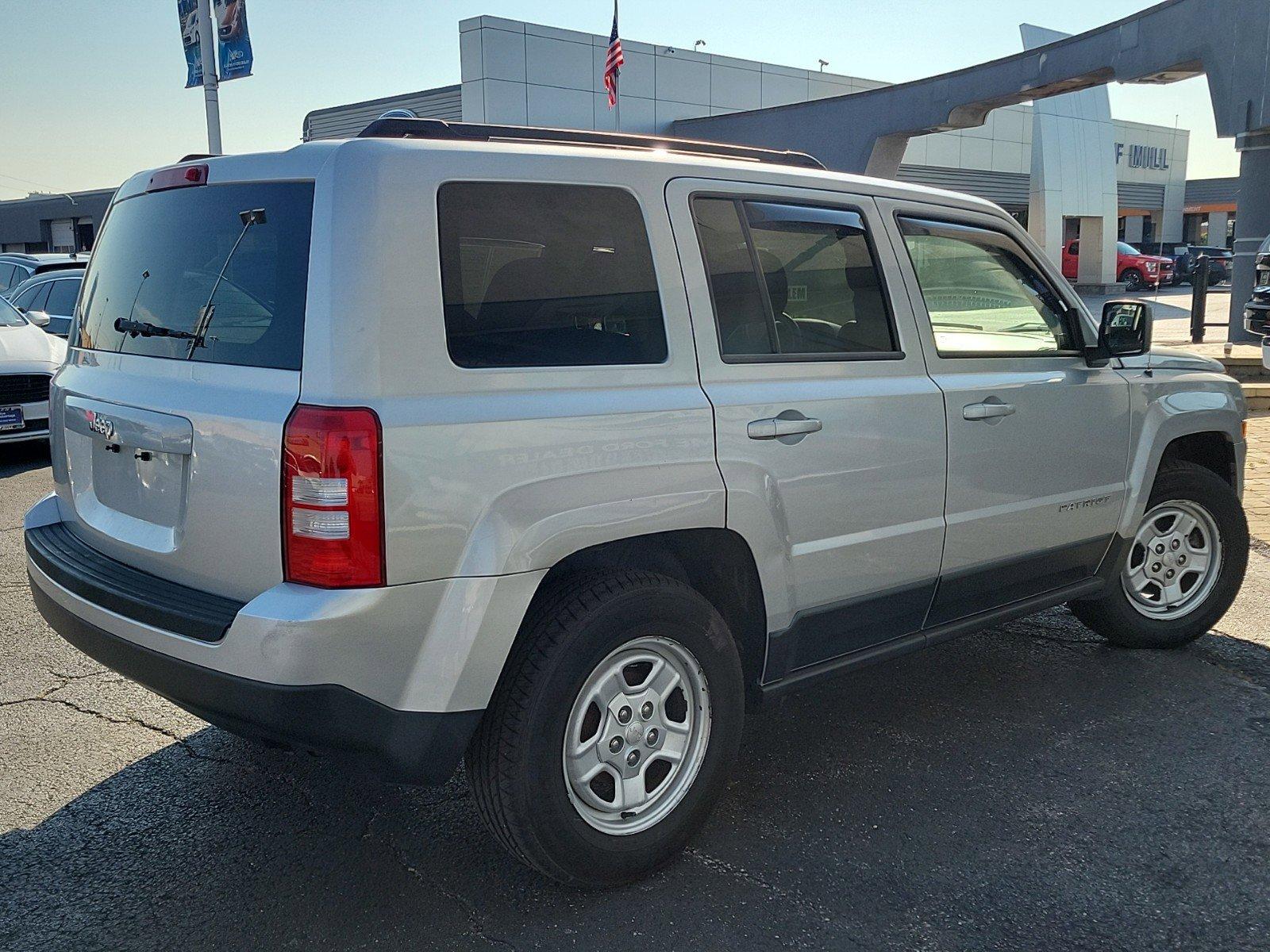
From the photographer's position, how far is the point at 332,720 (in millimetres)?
2535

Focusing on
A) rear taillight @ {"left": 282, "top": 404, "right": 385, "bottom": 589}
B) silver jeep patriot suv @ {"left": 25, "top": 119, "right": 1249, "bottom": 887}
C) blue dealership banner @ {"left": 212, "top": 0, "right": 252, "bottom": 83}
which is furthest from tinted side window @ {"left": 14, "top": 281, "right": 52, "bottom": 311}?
rear taillight @ {"left": 282, "top": 404, "right": 385, "bottom": 589}

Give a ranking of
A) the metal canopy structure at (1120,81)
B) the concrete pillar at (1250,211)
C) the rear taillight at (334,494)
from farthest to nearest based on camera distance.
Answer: the concrete pillar at (1250,211) < the metal canopy structure at (1120,81) < the rear taillight at (334,494)

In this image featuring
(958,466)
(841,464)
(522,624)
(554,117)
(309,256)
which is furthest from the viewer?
(554,117)

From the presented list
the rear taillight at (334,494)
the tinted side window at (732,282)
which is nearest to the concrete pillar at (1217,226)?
the tinted side window at (732,282)

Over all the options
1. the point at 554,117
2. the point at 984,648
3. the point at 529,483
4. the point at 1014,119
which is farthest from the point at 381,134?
the point at 1014,119

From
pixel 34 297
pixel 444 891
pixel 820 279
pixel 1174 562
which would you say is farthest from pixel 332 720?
pixel 34 297

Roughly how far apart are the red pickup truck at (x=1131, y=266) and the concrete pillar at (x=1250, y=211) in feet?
70.5

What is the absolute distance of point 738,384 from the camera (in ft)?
10.2

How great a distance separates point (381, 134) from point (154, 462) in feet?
3.43

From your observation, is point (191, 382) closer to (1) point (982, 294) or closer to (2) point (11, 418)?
(1) point (982, 294)

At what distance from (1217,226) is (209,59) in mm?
63124

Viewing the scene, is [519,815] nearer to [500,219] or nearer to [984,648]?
[500,219]

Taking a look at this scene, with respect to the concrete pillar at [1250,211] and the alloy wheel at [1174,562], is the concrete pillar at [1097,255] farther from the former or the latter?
the alloy wheel at [1174,562]

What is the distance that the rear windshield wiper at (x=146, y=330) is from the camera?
2.92m
